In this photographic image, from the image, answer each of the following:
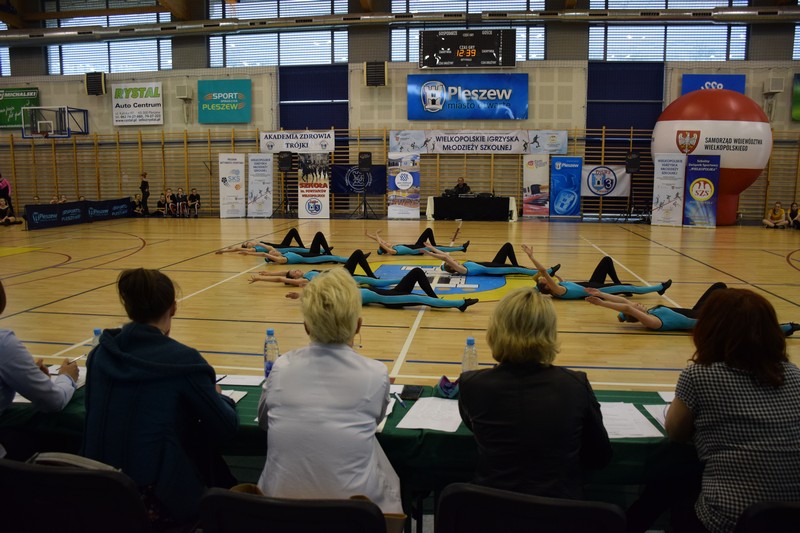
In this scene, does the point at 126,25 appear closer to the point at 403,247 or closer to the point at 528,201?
the point at 528,201

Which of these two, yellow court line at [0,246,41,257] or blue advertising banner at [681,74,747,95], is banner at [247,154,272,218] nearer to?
yellow court line at [0,246,41,257]

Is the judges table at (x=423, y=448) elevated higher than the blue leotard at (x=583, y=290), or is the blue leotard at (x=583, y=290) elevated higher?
the judges table at (x=423, y=448)

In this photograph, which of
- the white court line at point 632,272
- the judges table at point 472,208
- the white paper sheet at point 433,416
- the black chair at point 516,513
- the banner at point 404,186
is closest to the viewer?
the black chair at point 516,513

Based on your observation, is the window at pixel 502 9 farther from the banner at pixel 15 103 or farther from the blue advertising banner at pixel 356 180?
the banner at pixel 15 103

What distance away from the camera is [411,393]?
3.42m

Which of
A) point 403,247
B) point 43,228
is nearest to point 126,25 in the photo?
point 43,228

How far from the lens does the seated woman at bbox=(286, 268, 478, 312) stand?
7309 mm

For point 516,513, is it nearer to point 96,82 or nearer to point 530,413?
point 530,413

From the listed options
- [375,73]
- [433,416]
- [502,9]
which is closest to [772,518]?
[433,416]

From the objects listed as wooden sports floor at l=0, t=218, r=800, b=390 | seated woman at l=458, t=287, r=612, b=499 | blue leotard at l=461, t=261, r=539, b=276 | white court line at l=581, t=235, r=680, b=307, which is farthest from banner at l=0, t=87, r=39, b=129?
seated woman at l=458, t=287, r=612, b=499

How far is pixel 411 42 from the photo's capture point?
23.6 meters

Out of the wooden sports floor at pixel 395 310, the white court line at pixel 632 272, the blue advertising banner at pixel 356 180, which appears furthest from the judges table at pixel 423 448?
the blue advertising banner at pixel 356 180

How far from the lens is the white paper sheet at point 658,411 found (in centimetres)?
302

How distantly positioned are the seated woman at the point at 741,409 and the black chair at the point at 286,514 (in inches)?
50.7
